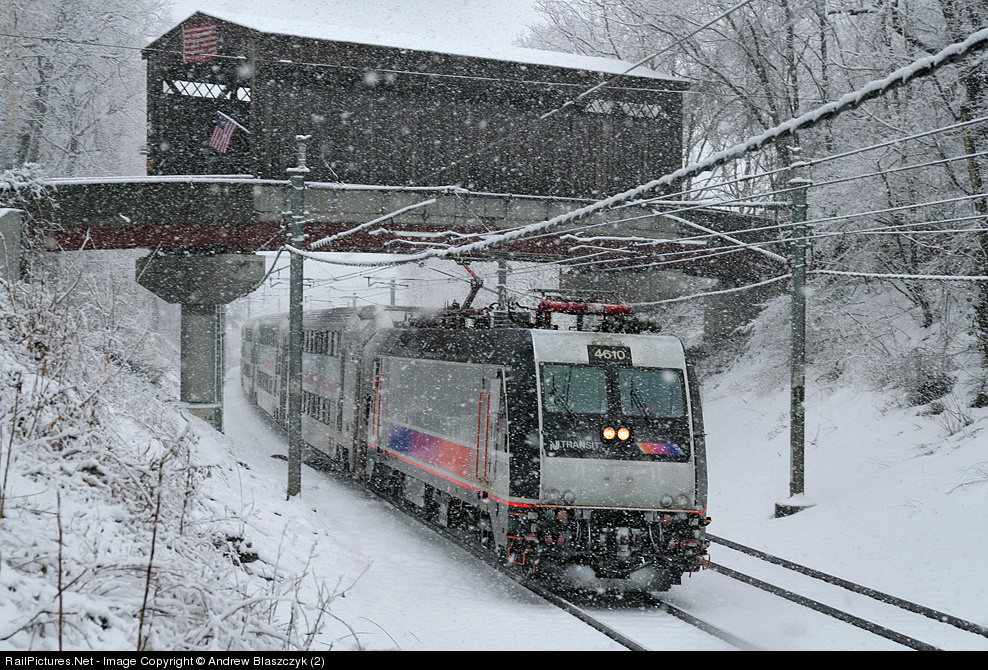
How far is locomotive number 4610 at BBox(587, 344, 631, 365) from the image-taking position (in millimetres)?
12055

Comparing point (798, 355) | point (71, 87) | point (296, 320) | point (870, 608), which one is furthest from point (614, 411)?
point (71, 87)

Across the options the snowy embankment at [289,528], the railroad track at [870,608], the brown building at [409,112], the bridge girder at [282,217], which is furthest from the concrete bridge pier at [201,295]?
the railroad track at [870,608]

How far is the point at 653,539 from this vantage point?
11406mm

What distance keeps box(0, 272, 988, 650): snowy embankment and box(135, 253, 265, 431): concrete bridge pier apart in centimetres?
595

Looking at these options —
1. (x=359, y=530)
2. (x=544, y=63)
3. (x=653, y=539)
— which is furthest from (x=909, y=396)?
(x=544, y=63)

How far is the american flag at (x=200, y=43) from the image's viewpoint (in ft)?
87.5

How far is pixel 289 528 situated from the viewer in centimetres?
1355

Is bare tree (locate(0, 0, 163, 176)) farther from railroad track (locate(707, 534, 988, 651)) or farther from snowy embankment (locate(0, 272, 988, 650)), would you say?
railroad track (locate(707, 534, 988, 651))

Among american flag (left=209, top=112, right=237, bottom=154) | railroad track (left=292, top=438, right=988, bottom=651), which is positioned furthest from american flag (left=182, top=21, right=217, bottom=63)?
railroad track (left=292, top=438, right=988, bottom=651)

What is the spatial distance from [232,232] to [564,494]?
15660 mm

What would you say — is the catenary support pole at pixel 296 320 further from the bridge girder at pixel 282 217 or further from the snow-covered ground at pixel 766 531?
the bridge girder at pixel 282 217

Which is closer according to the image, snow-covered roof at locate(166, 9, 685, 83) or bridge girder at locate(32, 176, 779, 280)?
bridge girder at locate(32, 176, 779, 280)

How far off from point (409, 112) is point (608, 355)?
17440 mm
